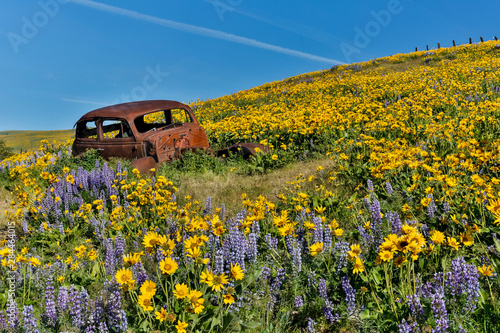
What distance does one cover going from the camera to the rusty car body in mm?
8781

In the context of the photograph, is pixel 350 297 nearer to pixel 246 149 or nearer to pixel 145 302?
pixel 145 302

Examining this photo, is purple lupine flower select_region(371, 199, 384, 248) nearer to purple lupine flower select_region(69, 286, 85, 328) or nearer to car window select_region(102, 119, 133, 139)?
purple lupine flower select_region(69, 286, 85, 328)

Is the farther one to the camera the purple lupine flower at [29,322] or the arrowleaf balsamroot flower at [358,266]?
the arrowleaf balsamroot flower at [358,266]

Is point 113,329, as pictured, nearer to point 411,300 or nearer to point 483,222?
point 411,300

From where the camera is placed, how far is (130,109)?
902 cm

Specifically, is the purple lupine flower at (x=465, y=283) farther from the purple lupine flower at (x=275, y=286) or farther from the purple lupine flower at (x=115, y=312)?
the purple lupine flower at (x=115, y=312)

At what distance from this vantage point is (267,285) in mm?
3074

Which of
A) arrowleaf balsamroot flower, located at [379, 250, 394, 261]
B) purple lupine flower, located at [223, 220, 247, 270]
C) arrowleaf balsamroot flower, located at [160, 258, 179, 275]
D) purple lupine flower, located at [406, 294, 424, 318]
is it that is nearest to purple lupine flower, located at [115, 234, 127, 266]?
purple lupine flower, located at [223, 220, 247, 270]

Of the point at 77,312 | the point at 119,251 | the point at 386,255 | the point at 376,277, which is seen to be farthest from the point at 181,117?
the point at 386,255

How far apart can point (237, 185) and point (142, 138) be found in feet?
10.7

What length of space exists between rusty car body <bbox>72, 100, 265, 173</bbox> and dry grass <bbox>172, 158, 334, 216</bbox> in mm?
1327

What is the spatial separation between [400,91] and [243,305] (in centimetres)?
1305

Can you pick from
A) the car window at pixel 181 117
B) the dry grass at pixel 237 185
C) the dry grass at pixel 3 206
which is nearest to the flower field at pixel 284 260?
the dry grass at pixel 237 185

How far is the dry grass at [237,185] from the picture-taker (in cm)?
640
